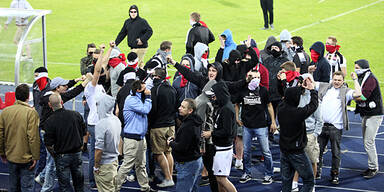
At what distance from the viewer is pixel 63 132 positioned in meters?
8.22

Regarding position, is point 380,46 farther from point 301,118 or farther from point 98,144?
point 98,144

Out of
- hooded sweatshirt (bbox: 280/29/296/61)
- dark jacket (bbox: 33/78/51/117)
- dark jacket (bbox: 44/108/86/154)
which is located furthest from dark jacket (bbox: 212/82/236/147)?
hooded sweatshirt (bbox: 280/29/296/61)

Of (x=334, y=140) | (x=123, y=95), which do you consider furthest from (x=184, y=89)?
(x=334, y=140)

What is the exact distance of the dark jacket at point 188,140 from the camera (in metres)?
7.99

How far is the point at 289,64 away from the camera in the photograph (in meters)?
9.95

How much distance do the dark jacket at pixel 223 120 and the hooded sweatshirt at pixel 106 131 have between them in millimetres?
1489

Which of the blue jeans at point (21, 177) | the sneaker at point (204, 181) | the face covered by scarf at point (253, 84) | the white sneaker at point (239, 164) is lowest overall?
the sneaker at point (204, 181)

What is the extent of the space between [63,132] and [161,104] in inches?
77.2

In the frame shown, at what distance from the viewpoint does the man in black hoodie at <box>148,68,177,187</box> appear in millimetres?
9547

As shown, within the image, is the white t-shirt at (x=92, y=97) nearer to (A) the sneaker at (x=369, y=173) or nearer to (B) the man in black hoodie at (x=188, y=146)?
(B) the man in black hoodie at (x=188, y=146)

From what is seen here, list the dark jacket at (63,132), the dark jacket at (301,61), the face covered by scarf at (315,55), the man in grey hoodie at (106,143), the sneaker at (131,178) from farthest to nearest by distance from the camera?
1. the dark jacket at (301,61)
2. the face covered by scarf at (315,55)
3. the sneaker at (131,178)
4. the man in grey hoodie at (106,143)
5. the dark jacket at (63,132)

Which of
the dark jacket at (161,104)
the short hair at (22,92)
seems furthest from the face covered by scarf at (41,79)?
the dark jacket at (161,104)

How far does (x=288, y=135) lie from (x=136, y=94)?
2487 millimetres

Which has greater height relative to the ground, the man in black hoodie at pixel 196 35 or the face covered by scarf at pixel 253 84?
the man in black hoodie at pixel 196 35
